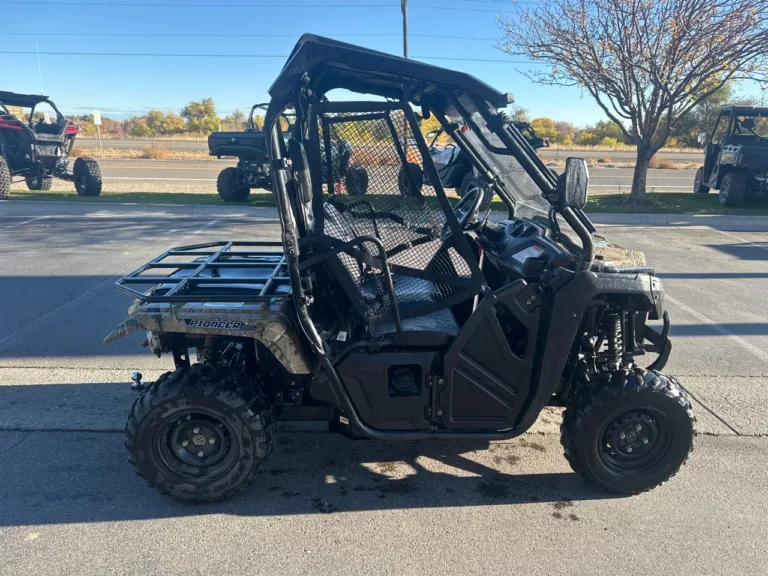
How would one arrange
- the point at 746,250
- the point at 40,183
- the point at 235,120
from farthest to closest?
the point at 235,120 < the point at 40,183 < the point at 746,250

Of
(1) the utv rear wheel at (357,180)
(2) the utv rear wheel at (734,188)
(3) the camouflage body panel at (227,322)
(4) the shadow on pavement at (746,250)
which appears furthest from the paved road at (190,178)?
(1) the utv rear wheel at (357,180)

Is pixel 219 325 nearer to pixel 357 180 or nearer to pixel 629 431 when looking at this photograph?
pixel 357 180

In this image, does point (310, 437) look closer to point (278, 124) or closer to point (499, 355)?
point (499, 355)

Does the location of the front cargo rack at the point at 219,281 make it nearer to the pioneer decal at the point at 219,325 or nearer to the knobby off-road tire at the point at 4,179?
the pioneer decal at the point at 219,325

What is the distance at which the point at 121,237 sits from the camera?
9938 millimetres

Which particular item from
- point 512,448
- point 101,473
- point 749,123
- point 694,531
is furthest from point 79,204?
point 749,123

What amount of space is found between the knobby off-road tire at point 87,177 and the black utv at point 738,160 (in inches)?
614

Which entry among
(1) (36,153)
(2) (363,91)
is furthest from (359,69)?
(1) (36,153)

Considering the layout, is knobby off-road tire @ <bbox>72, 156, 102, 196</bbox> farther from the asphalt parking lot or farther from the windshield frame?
the windshield frame

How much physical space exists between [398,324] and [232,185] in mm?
11636

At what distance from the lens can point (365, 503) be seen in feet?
10.4

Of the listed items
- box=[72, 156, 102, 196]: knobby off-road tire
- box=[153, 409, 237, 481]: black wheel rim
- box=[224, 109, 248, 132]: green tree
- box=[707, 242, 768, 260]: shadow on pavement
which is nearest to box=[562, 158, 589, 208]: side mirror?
box=[153, 409, 237, 481]: black wheel rim

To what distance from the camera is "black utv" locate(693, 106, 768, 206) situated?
14.5 metres

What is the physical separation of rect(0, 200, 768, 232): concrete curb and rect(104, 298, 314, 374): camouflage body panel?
950 centimetres
